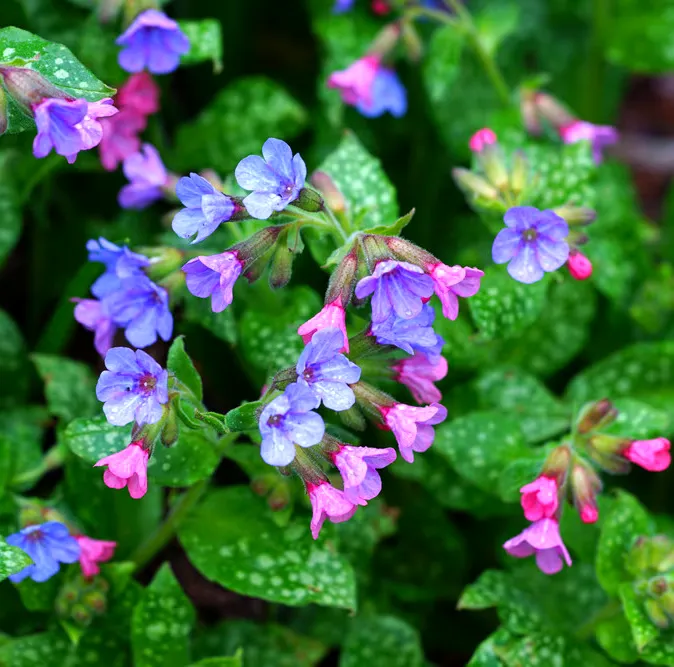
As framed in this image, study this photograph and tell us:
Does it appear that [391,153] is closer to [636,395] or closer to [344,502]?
[636,395]

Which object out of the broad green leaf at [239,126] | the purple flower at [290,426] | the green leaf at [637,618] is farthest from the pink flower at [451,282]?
the broad green leaf at [239,126]

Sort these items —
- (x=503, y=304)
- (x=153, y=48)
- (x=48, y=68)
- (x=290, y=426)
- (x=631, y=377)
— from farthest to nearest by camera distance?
(x=631, y=377)
(x=153, y=48)
(x=503, y=304)
(x=48, y=68)
(x=290, y=426)

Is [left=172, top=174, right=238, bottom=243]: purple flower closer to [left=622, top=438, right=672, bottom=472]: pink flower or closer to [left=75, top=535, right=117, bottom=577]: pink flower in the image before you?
[left=75, top=535, right=117, bottom=577]: pink flower

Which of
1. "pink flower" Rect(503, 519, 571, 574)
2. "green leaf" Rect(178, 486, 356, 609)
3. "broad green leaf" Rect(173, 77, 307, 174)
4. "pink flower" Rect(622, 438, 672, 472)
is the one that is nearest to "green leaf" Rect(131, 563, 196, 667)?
"green leaf" Rect(178, 486, 356, 609)

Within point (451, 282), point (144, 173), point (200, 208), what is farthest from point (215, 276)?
point (144, 173)

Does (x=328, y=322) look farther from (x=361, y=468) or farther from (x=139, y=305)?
(x=139, y=305)

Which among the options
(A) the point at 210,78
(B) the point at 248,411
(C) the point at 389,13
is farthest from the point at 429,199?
(B) the point at 248,411
